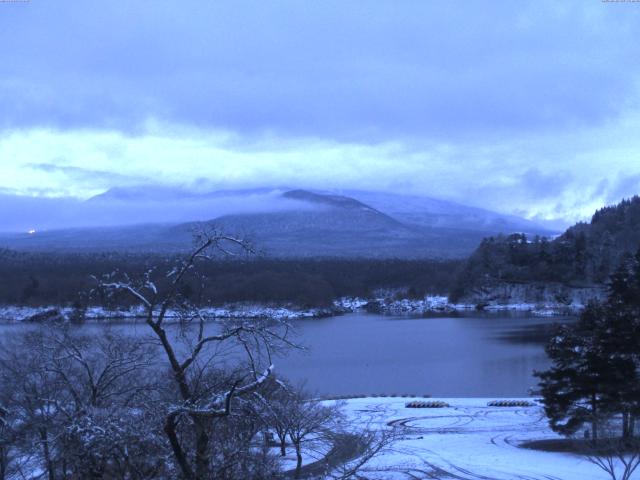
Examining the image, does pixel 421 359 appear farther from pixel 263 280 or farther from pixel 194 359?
pixel 263 280

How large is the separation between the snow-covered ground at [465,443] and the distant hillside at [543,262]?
134ft

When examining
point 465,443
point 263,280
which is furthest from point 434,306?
point 465,443

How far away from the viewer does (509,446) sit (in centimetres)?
1145

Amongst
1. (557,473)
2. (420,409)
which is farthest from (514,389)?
(557,473)

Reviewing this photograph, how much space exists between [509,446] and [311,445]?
4.03m

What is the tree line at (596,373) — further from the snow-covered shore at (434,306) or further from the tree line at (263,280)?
the snow-covered shore at (434,306)

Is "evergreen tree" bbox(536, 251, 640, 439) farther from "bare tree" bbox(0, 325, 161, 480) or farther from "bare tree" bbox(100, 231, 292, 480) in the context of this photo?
"bare tree" bbox(100, 231, 292, 480)

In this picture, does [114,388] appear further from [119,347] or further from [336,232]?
[336,232]

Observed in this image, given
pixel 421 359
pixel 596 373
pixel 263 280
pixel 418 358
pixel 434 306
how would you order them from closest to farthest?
pixel 596 373 → pixel 421 359 → pixel 418 358 → pixel 263 280 → pixel 434 306

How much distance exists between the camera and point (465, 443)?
11781 mm

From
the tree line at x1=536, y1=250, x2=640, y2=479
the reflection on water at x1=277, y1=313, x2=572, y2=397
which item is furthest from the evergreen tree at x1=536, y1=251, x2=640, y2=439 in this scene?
the reflection on water at x1=277, y1=313, x2=572, y2=397

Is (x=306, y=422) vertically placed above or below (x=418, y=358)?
above

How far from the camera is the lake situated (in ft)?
66.9

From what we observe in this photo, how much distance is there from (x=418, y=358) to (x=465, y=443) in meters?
14.2
